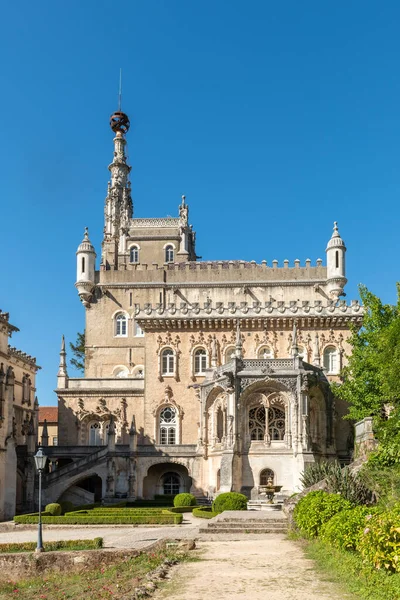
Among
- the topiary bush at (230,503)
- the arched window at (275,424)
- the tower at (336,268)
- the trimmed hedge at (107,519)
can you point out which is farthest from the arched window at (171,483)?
the tower at (336,268)

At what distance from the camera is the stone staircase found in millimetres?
27406

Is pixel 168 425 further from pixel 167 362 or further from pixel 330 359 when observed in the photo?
pixel 330 359

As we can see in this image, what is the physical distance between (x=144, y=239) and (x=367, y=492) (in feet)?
145

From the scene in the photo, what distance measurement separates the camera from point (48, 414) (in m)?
77.6

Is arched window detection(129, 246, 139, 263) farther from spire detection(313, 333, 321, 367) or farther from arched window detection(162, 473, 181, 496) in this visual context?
arched window detection(162, 473, 181, 496)

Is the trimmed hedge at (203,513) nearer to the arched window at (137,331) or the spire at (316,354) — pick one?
the spire at (316,354)

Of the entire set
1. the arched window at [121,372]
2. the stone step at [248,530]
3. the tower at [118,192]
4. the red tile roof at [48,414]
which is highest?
the tower at [118,192]

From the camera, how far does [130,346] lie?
5831cm

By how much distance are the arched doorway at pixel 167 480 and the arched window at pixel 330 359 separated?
1243 cm

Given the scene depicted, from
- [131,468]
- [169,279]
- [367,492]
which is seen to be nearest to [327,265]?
[169,279]

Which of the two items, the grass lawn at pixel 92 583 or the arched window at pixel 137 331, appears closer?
the grass lawn at pixel 92 583

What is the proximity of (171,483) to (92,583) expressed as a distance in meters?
31.1

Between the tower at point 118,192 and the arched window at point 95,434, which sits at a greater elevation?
the tower at point 118,192

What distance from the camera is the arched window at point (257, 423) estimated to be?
44.9 metres
